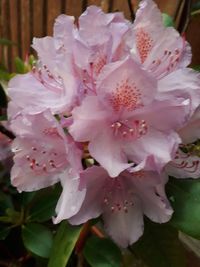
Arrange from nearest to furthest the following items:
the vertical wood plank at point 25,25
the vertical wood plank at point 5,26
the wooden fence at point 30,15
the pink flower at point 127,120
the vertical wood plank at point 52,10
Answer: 1. the pink flower at point 127,120
2. the wooden fence at point 30,15
3. the vertical wood plank at point 52,10
4. the vertical wood plank at point 25,25
5. the vertical wood plank at point 5,26

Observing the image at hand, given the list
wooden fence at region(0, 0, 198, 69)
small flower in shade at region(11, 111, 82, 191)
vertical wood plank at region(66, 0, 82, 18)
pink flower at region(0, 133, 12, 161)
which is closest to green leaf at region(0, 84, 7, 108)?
pink flower at region(0, 133, 12, 161)

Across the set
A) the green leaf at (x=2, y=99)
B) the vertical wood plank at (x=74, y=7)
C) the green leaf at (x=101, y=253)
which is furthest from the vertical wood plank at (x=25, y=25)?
the green leaf at (x=101, y=253)

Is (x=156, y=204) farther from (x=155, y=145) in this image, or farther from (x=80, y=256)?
(x=80, y=256)

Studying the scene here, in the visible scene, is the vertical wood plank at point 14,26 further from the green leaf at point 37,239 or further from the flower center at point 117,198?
the flower center at point 117,198

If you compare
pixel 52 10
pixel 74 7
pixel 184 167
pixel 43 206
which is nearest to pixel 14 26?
pixel 52 10

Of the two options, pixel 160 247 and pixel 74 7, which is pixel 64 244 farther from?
pixel 74 7

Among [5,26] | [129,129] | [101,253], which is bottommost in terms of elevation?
[5,26]
